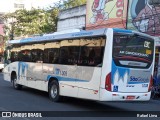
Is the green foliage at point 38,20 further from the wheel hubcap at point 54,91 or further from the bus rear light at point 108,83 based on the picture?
the bus rear light at point 108,83

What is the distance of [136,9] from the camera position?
2338cm

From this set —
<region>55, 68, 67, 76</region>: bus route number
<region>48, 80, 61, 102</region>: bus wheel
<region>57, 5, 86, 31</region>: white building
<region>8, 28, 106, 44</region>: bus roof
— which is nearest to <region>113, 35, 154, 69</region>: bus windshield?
<region>8, 28, 106, 44</region>: bus roof

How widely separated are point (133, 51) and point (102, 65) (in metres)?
1.22

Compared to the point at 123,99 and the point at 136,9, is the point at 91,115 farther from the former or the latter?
the point at 136,9

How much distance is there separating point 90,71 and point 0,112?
330cm

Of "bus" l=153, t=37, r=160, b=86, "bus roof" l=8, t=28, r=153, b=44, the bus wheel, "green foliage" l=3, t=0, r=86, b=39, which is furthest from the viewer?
"green foliage" l=3, t=0, r=86, b=39

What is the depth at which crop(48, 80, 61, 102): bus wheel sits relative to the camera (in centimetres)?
1442

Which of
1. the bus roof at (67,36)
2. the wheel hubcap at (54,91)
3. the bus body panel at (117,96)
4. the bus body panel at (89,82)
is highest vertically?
the bus roof at (67,36)

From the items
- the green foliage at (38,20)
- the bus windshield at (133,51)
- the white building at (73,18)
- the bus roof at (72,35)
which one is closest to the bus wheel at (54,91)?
the bus roof at (72,35)

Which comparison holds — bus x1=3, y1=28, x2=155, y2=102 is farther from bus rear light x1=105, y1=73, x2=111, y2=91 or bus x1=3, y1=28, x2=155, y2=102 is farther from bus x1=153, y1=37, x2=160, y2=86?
bus x1=153, y1=37, x2=160, y2=86

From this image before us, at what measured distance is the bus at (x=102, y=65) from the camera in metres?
11.8

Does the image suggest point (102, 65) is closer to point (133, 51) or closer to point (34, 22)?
point (133, 51)

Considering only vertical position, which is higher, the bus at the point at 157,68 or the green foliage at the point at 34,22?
the green foliage at the point at 34,22

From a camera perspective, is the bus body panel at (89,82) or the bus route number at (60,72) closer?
the bus body panel at (89,82)
